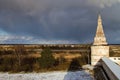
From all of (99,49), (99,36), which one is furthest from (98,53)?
(99,36)

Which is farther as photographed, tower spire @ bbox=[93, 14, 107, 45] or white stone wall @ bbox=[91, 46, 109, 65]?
tower spire @ bbox=[93, 14, 107, 45]

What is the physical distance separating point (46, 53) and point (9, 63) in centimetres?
743

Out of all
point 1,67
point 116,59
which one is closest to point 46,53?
point 1,67

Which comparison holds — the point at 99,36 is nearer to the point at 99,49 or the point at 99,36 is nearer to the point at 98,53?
the point at 99,49

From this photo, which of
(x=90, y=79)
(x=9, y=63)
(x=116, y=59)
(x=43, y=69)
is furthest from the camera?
(x=9, y=63)

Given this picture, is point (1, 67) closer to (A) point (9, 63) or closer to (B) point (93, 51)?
(A) point (9, 63)

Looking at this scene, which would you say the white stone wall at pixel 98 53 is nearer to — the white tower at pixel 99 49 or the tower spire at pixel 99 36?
the white tower at pixel 99 49

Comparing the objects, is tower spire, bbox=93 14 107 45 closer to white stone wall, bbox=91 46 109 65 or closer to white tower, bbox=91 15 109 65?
white tower, bbox=91 15 109 65

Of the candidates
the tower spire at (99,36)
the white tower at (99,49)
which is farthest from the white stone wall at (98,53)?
the tower spire at (99,36)

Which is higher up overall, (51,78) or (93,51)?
(93,51)

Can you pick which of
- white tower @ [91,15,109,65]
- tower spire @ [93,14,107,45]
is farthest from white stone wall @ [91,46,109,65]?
tower spire @ [93,14,107,45]

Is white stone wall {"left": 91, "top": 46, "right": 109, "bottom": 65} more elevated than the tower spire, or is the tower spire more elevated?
the tower spire

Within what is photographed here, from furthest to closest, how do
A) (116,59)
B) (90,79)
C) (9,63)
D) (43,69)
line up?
(9,63) → (43,69) → (116,59) → (90,79)

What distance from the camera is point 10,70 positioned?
4325 centimetres
